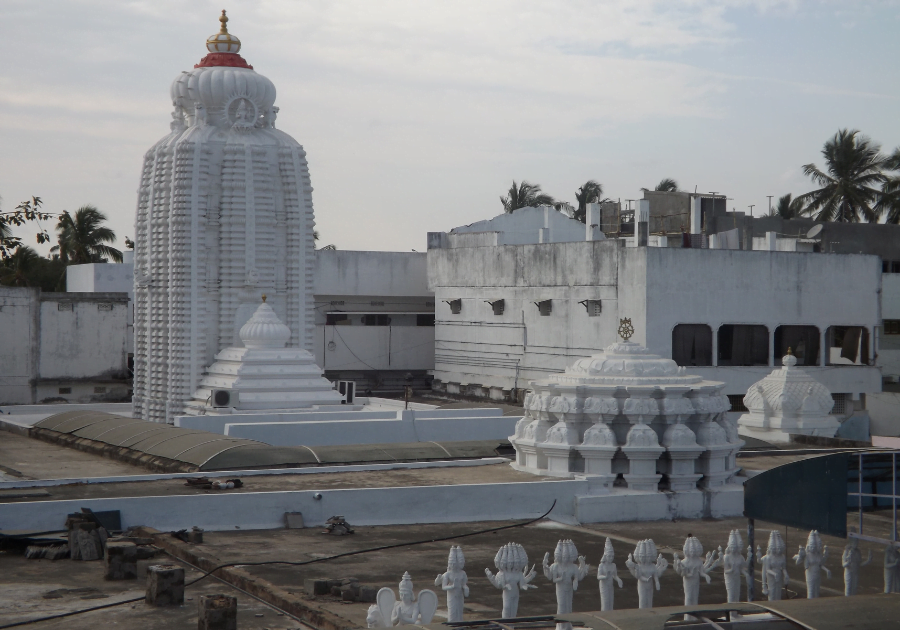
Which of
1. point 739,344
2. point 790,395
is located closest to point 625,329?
point 790,395

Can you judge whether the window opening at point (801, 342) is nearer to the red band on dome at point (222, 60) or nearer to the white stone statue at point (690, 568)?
the red band on dome at point (222, 60)

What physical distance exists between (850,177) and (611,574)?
59738mm

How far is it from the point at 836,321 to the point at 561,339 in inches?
451

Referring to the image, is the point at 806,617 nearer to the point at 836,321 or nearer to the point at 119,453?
the point at 119,453

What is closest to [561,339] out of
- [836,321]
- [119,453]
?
[836,321]

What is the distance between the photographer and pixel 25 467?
97.3 feet

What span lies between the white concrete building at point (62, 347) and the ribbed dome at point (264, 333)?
17347 millimetres

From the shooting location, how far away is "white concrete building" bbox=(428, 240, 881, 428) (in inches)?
1788

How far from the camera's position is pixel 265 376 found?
3728 cm

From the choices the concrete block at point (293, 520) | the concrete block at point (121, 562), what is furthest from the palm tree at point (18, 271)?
the concrete block at point (121, 562)

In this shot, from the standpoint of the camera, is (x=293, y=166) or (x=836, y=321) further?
(x=836, y=321)

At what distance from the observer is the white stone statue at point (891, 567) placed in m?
15.6

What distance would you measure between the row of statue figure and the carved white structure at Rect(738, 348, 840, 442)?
1861 cm

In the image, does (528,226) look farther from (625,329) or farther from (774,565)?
(774,565)
